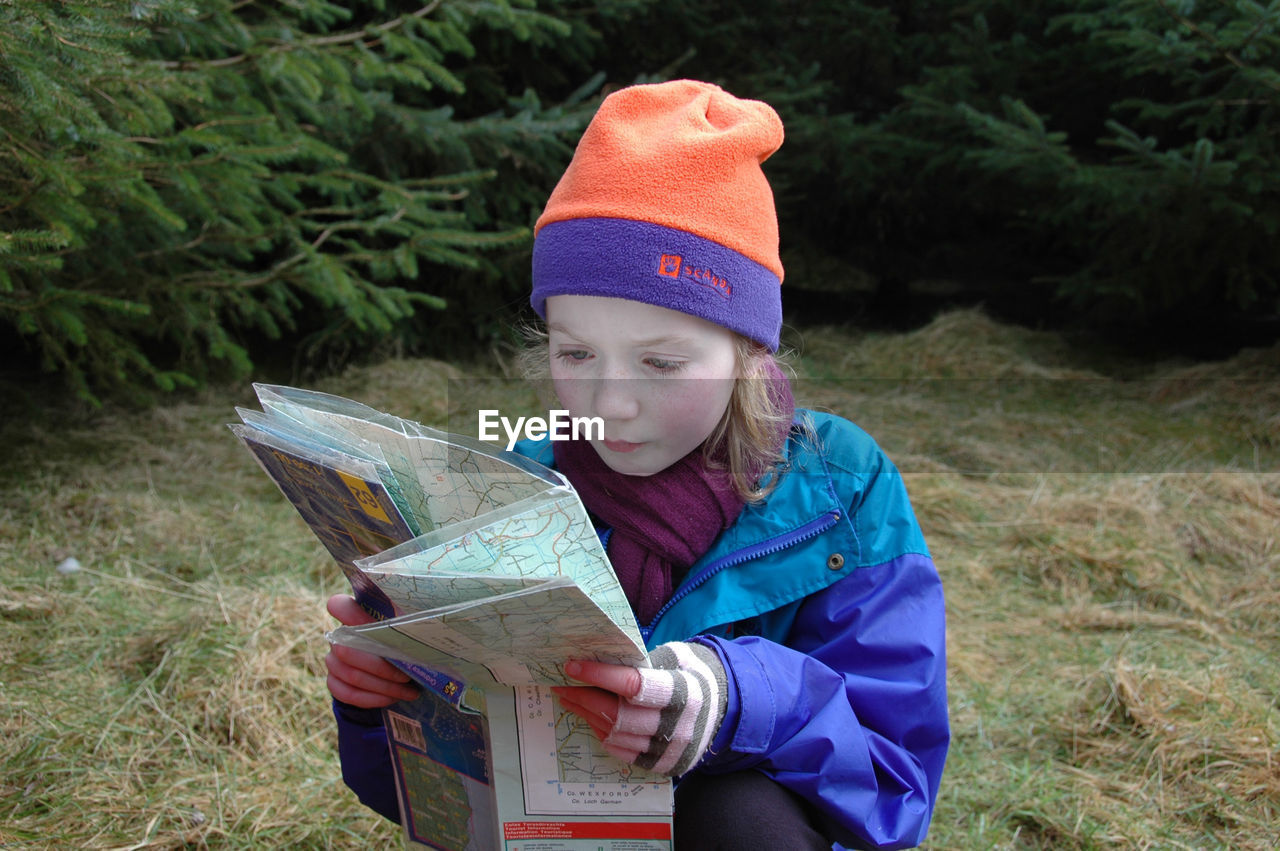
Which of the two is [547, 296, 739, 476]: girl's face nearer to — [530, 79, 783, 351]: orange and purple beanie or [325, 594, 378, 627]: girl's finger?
[530, 79, 783, 351]: orange and purple beanie

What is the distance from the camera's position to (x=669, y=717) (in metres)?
0.99

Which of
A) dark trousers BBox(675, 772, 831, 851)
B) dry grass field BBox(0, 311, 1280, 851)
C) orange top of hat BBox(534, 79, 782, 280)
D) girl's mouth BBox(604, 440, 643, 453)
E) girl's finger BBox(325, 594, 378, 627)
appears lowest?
dry grass field BBox(0, 311, 1280, 851)

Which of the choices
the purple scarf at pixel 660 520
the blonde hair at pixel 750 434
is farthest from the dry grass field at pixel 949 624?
the purple scarf at pixel 660 520

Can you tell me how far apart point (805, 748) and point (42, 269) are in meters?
2.70

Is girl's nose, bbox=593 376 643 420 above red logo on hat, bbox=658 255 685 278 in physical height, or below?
below

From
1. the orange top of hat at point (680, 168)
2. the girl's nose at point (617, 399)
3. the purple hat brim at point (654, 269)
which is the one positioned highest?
the orange top of hat at point (680, 168)

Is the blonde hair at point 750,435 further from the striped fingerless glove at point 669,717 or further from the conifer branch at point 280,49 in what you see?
the conifer branch at point 280,49

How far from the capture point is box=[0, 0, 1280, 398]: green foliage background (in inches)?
103

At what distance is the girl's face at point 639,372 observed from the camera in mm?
1245

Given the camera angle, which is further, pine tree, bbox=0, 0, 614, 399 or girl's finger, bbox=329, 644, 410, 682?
pine tree, bbox=0, 0, 614, 399

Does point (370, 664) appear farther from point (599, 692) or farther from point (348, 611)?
point (599, 692)

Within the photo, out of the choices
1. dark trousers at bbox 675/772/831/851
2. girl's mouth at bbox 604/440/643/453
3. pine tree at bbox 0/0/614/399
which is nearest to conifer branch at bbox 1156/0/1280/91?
pine tree at bbox 0/0/614/399

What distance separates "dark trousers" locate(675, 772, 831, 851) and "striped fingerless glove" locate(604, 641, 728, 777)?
0.11 m

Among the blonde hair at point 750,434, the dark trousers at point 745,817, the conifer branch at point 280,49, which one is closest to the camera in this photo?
the dark trousers at point 745,817
